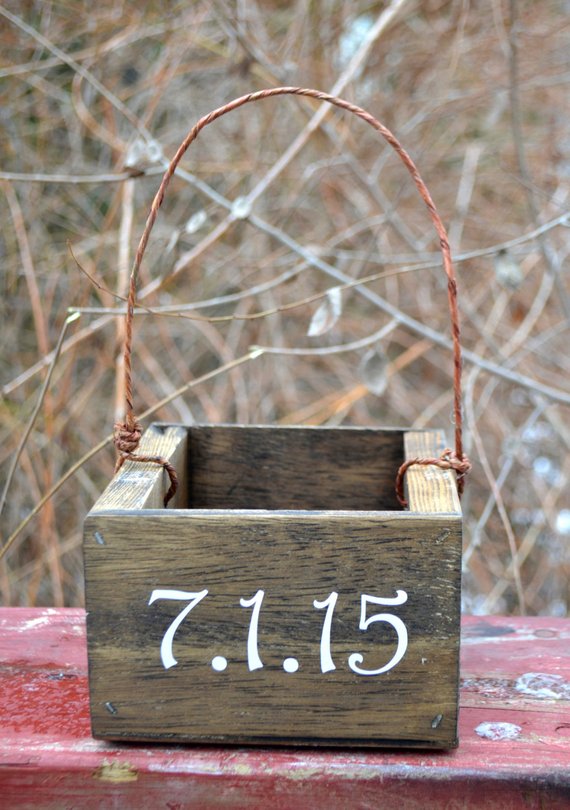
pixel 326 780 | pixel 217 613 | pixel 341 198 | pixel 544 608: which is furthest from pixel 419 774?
pixel 341 198

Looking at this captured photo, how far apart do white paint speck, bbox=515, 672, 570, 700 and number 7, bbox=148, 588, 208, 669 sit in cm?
37

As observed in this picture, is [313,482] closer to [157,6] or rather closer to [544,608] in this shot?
[544,608]

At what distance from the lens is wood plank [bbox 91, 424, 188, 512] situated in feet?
2.49

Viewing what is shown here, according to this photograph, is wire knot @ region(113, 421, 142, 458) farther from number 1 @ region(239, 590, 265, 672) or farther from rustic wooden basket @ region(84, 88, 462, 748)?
number 1 @ region(239, 590, 265, 672)

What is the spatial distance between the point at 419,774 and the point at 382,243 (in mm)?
1745

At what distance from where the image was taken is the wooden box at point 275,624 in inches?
27.7

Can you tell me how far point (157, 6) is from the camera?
85.0 inches

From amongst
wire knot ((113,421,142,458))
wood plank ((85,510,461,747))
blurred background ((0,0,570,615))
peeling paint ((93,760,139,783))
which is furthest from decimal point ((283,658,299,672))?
blurred background ((0,0,570,615))

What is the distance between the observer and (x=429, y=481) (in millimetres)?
807

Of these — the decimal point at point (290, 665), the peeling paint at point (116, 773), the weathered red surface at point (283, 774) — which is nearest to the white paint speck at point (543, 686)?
the weathered red surface at point (283, 774)

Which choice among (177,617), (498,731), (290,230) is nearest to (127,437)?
(177,617)

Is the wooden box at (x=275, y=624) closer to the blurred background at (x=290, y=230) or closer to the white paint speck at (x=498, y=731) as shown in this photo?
the white paint speck at (x=498, y=731)

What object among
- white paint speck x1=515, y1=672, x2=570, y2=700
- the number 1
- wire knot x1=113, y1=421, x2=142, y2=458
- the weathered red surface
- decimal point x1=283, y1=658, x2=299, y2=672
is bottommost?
the weathered red surface

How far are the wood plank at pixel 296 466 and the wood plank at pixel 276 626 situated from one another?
31cm
